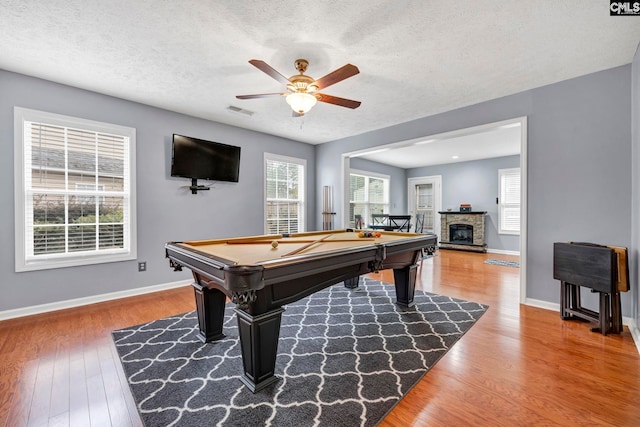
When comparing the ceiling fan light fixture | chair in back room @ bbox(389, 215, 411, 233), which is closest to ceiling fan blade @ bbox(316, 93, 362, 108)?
the ceiling fan light fixture

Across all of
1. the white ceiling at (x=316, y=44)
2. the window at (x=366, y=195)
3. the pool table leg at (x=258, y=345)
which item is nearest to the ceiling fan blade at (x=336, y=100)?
the white ceiling at (x=316, y=44)

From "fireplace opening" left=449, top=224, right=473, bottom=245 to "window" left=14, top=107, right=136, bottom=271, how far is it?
7617 mm

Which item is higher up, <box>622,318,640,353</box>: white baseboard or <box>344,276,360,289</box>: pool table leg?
<box>344,276,360,289</box>: pool table leg

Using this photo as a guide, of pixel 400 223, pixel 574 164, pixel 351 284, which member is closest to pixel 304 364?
pixel 351 284

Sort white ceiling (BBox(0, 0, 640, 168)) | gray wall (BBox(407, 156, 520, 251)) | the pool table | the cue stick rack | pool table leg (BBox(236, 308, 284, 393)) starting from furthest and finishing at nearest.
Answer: gray wall (BBox(407, 156, 520, 251))
the cue stick rack
white ceiling (BBox(0, 0, 640, 168))
pool table leg (BBox(236, 308, 284, 393))
the pool table

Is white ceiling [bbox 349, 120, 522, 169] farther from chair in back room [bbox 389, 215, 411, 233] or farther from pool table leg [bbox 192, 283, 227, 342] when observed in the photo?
pool table leg [bbox 192, 283, 227, 342]

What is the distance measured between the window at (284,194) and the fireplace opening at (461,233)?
4676 millimetres

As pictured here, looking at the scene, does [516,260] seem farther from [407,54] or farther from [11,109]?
[11,109]

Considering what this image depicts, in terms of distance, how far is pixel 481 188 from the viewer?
7566 millimetres

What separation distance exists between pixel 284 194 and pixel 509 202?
5.94m

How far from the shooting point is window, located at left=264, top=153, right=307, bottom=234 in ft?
17.1

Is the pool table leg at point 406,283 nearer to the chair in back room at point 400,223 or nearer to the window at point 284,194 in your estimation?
the window at point 284,194

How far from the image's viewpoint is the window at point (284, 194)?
5219mm

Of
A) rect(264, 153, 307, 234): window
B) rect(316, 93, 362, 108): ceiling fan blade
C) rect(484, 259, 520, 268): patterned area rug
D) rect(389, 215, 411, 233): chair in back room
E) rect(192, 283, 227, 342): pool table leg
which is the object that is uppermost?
rect(316, 93, 362, 108): ceiling fan blade
